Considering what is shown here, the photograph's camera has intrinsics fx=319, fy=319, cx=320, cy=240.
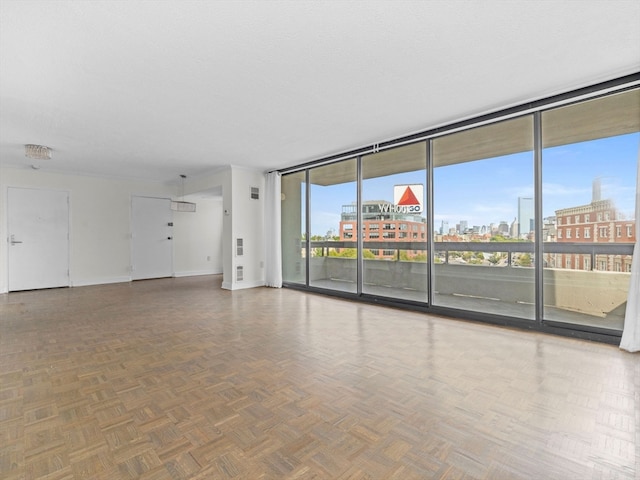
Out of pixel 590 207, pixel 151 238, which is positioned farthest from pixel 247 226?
pixel 590 207

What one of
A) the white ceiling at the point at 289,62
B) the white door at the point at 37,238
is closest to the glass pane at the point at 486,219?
the white ceiling at the point at 289,62

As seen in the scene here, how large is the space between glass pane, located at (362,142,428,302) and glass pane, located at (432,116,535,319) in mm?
244

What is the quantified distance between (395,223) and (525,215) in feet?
5.91

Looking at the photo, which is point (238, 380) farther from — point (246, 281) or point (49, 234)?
point (49, 234)

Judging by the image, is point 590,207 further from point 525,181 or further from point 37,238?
point 37,238

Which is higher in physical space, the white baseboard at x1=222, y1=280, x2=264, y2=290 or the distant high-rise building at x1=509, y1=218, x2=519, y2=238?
Result: the distant high-rise building at x1=509, y1=218, x2=519, y2=238

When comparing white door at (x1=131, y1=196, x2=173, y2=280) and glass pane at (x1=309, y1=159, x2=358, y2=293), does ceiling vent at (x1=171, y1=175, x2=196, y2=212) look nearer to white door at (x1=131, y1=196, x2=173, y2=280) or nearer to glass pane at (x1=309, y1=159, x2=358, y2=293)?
white door at (x1=131, y1=196, x2=173, y2=280)

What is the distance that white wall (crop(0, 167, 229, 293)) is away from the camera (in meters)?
6.68

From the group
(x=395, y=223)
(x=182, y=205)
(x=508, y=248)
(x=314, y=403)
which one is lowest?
(x=314, y=403)

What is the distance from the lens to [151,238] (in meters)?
8.40

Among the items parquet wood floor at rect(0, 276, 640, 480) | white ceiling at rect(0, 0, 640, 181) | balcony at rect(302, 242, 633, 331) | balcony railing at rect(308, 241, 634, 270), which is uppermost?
white ceiling at rect(0, 0, 640, 181)

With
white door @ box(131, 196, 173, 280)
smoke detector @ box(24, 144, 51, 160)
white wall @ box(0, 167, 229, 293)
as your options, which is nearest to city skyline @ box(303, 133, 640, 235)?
white wall @ box(0, 167, 229, 293)

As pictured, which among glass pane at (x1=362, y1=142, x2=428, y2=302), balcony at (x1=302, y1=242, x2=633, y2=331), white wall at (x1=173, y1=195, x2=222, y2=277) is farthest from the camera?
white wall at (x1=173, y1=195, x2=222, y2=277)

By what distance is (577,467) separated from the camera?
1459 mm
